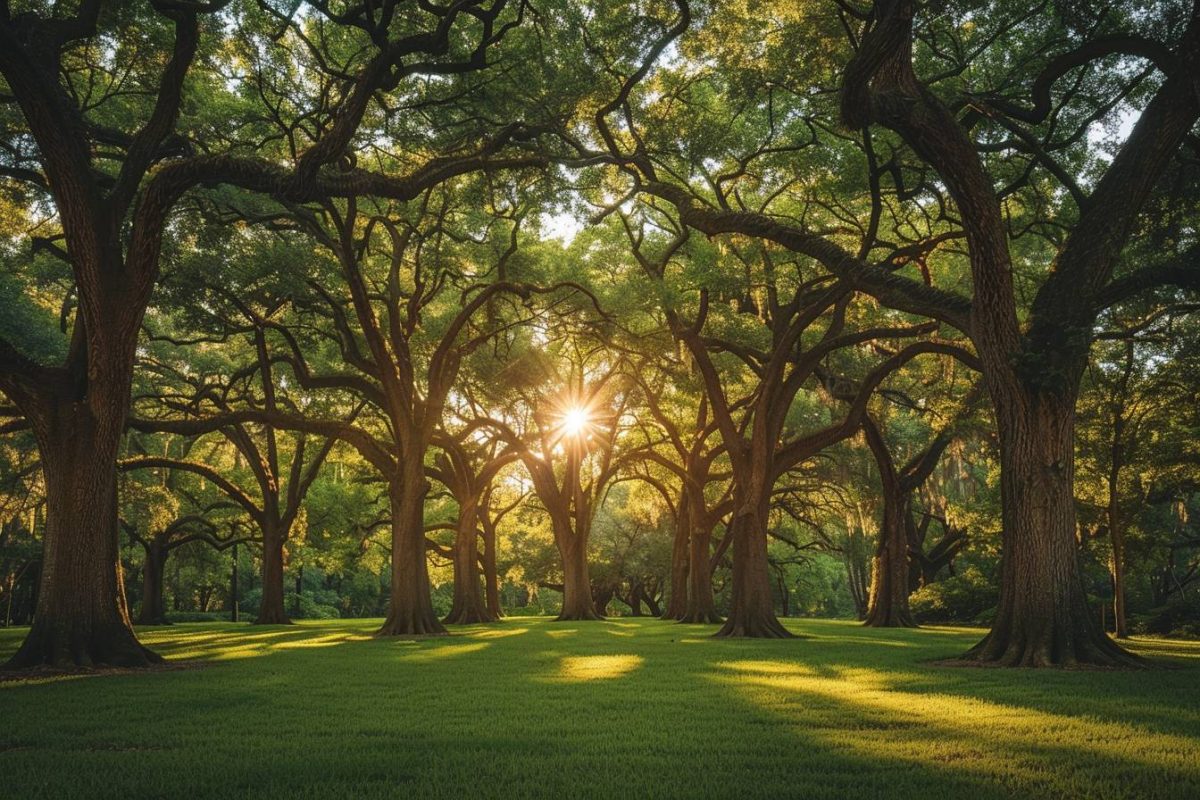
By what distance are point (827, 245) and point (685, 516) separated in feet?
70.3

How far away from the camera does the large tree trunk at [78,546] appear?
10805 mm

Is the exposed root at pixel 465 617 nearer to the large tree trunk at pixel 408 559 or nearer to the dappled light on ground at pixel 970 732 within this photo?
the large tree trunk at pixel 408 559

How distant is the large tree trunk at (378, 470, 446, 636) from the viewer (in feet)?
63.9

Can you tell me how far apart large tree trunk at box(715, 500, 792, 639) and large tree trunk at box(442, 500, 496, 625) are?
12.6 metres

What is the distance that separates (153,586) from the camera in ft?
113

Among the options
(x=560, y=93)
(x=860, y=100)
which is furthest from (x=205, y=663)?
(x=860, y=100)

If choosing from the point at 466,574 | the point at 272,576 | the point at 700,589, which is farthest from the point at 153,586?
the point at 700,589

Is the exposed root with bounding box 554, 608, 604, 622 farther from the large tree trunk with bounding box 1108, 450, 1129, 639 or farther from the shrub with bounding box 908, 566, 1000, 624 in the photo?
the large tree trunk with bounding box 1108, 450, 1129, 639

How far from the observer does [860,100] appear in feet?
32.3

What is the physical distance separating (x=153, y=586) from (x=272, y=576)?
31.4 ft

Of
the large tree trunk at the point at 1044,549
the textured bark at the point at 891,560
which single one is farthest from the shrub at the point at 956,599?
the large tree trunk at the point at 1044,549

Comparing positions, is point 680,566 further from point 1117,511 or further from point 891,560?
point 1117,511

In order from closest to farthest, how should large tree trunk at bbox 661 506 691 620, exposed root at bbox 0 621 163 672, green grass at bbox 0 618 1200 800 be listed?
green grass at bbox 0 618 1200 800 < exposed root at bbox 0 621 163 672 < large tree trunk at bbox 661 506 691 620

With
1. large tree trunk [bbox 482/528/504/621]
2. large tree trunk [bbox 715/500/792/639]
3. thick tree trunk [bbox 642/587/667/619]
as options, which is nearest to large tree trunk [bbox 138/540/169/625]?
large tree trunk [bbox 482/528/504/621]
